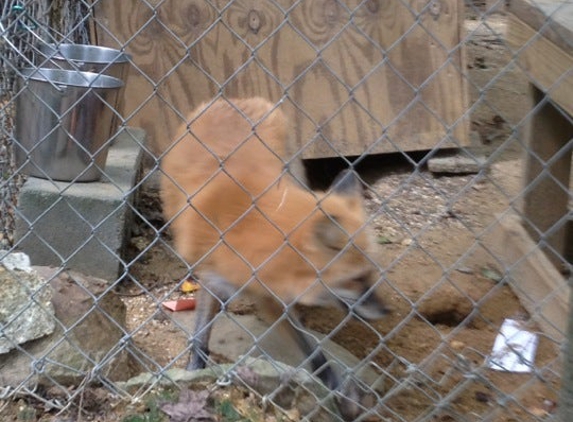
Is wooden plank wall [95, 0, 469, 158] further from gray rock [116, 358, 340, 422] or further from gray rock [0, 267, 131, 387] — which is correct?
gray rock [116, 358, 340, 422]

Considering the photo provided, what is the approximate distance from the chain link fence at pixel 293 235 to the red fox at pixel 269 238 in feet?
0.04

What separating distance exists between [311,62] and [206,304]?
2.40 metres

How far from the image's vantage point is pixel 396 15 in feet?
19.7

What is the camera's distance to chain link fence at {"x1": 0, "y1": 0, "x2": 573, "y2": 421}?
316 centimetres

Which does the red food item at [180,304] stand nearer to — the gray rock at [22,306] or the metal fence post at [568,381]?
the gray rock at [22,306]

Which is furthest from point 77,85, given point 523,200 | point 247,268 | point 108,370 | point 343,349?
point 523,200

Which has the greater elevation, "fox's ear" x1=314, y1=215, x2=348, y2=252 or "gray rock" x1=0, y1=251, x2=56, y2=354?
"fox's ear" x1=314, y1=215, x2=348, y2=252

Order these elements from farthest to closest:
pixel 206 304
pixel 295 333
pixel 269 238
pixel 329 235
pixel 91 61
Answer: pixel 91 61
pixel 206 304
pixel 295 333
pixel 269 238
pixel 329 235

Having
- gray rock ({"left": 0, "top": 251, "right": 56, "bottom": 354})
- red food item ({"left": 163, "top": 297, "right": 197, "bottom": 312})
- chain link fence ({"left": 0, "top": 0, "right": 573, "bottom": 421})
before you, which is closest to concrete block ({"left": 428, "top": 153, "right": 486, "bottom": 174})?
chain link fence ({"left": 0, "top": 0, "right": 573, "bottom": 421})

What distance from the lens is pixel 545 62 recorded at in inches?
151

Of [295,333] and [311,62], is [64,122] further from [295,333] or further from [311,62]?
[311,62]

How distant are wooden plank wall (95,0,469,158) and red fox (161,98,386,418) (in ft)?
6.01

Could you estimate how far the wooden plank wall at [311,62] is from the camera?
594 cm

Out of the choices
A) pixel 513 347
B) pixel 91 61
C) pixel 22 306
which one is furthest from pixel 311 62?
pixel 22 306
